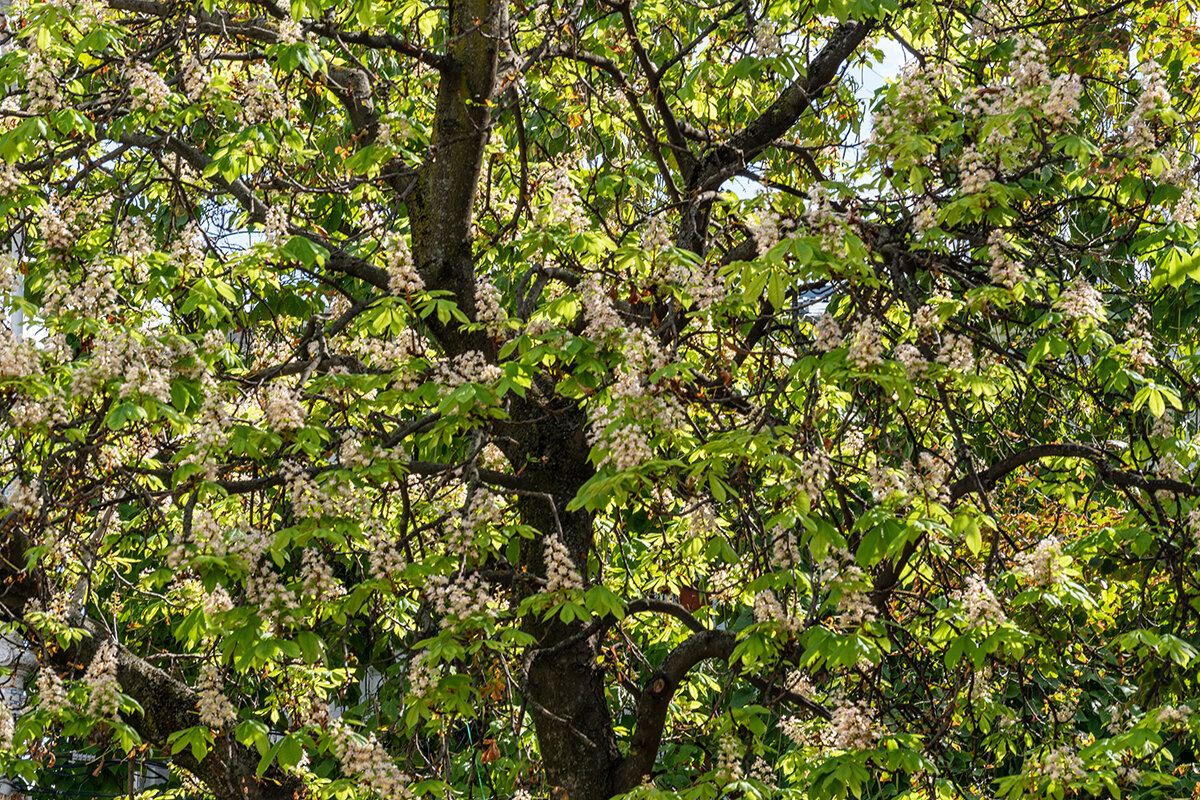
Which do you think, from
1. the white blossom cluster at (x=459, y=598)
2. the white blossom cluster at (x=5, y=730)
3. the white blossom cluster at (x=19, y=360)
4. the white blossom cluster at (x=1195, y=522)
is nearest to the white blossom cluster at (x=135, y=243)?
the white blossom cluster at (x=19, y=360)

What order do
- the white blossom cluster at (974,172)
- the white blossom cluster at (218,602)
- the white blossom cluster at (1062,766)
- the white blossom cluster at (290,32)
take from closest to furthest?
the white blossom cluster at (974,172)
the white blossom cluster at (1062,766)
the white blossom cluster at (290,32)
the white blossom cluster at (218,602)

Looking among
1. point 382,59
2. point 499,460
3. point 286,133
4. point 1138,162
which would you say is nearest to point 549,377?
point 499,460

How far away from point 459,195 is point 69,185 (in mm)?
1612

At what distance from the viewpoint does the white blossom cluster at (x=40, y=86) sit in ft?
13.8

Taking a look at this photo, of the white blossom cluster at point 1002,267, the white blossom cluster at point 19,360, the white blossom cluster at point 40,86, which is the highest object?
the white blossom cluster at point 40,86

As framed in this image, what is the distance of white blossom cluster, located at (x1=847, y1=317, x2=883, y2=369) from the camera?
3361 mm

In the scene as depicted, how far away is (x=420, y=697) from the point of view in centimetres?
385

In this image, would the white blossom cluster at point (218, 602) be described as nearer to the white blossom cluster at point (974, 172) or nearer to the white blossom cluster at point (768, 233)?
the white blossom cluster at point (768, 233)

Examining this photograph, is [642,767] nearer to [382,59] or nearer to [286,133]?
[286,133]

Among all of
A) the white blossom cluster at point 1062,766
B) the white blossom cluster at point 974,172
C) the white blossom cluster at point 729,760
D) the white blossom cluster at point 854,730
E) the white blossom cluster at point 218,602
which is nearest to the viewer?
the white blossom cluster at point 974,172

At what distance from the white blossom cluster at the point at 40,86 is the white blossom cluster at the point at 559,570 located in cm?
236

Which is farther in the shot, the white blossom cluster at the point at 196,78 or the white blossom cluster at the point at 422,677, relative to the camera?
the white blossom cluster at the point at 196,78

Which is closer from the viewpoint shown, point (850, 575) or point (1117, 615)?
point (850, 575)

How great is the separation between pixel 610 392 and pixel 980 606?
1280 millimetres
